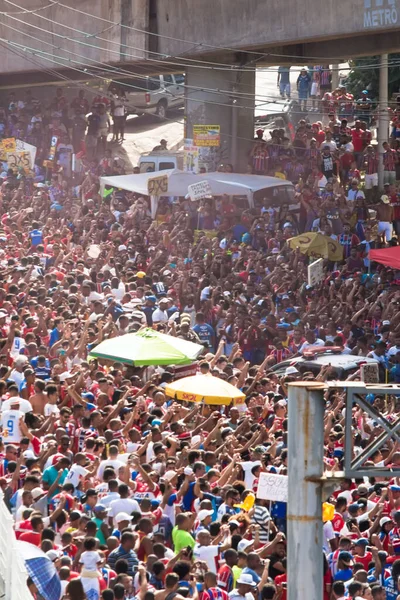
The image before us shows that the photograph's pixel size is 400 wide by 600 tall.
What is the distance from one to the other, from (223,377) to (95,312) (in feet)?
12.3

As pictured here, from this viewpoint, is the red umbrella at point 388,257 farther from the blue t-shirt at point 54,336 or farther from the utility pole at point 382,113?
the utility pole at point 382,113

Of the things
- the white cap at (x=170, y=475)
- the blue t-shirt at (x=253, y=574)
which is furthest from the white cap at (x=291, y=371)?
the blue t-shirt at (x=253, y=574)

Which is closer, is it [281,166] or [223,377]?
[223,377]

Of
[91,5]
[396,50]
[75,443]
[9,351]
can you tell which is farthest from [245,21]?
[75,443]

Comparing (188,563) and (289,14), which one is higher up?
(289,14)

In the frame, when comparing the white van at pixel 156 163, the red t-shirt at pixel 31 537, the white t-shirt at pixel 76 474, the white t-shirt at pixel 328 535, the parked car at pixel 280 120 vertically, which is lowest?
the white t-shirt at pixel 328 535

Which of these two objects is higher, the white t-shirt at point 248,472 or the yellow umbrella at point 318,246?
the yellow umbrella at point 318,246

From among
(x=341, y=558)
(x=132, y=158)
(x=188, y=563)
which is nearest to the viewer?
(x=188, y=563)

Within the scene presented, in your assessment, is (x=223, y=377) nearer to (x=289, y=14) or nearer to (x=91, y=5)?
(x=289, y=14)

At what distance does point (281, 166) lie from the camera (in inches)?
1182

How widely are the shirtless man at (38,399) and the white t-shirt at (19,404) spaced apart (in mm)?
471

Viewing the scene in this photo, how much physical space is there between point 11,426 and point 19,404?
1.00ft

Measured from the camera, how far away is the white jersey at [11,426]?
14.1 metres

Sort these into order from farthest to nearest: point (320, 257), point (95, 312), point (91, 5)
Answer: point (91, 5)
point (320, 257)
point (95, 312)
